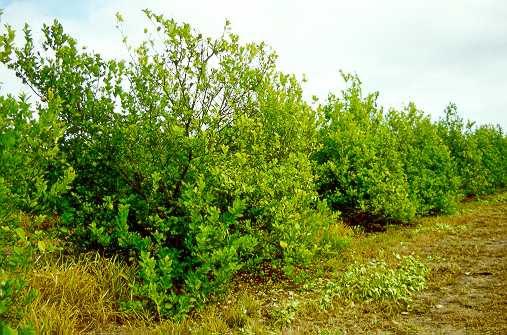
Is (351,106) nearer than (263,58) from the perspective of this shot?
No

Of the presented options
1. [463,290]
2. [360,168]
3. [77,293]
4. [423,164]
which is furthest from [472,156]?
[77,293]

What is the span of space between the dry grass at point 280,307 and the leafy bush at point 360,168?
163 inches

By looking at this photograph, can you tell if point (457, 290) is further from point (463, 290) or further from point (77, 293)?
point (77, 293)

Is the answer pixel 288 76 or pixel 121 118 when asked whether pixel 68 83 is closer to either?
pixel 121 118

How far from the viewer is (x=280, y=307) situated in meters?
7.23

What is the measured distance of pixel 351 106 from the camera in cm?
1527

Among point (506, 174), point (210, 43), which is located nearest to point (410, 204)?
point (210, 43)

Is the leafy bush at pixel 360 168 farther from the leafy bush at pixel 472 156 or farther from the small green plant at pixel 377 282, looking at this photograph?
the leafy bush at pixel 472 156

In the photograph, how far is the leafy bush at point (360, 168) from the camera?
13.7 meters

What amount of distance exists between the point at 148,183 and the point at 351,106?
30.5 feet

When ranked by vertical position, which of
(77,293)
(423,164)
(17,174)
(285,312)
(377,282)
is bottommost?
(285,312)

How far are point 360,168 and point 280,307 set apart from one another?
7.22 meters

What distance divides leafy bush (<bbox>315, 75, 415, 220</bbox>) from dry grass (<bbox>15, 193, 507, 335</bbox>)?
4.14 metres

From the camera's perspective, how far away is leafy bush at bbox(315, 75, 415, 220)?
1367 centimetres
